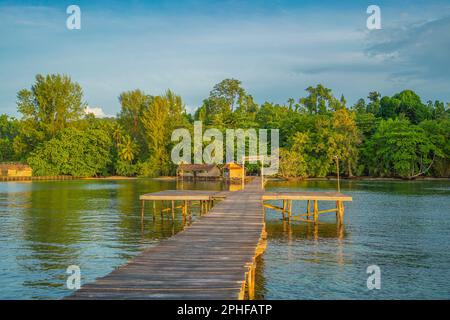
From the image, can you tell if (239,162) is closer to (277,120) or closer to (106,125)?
(277,120)

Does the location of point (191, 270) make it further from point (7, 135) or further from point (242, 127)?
point (7, 135)

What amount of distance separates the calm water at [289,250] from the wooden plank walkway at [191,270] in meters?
2.08

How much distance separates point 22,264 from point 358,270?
12.3 metres

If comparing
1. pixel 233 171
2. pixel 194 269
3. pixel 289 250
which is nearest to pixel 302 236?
pixel 289 250

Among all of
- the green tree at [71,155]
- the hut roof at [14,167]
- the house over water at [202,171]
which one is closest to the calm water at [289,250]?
the house over water at [202,171]

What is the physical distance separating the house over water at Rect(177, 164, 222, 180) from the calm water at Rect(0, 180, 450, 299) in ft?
143

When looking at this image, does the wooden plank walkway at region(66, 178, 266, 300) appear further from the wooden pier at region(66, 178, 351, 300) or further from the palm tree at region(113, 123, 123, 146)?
the palm tree at region(113, 123, 123, 146)

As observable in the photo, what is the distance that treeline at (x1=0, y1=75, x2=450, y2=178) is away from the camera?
79.2 metres

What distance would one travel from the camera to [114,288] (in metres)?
9.45

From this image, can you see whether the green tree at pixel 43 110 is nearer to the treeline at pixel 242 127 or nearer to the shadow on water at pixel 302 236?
the treeline at pixel 242 127

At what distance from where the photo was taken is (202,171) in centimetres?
8194

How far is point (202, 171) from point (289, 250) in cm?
6118

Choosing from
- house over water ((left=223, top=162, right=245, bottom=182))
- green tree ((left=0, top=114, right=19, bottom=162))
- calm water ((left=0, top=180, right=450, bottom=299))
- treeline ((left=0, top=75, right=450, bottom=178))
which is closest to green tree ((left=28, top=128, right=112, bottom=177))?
treeline ((left=0, top=75, right=450, bottom=178))
